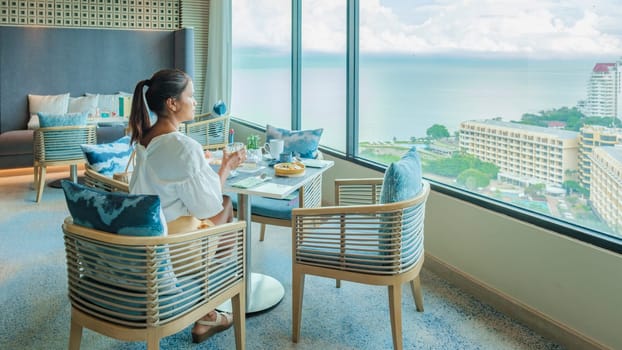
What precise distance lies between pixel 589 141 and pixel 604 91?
0.25 meters

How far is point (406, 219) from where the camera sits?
2.34 m

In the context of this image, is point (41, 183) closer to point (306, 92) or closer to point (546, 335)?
point (306, 92)

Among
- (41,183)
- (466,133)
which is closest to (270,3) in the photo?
(41,183)

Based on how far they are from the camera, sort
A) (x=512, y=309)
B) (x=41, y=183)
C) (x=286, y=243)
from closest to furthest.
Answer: (x=512, y=309), (x=286, y=243), (x=41, y=183)

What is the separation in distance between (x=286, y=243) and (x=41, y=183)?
2.96 m

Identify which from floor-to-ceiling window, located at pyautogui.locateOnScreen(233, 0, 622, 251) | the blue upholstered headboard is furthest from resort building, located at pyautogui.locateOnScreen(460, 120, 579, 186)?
the blue upholstered headboard

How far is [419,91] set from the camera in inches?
152

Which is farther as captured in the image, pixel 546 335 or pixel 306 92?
pixel 306 92

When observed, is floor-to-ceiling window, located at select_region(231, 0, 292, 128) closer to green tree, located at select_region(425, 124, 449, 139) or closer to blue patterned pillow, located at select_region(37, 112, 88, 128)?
blue patterned pillow, located at select_region(37, 112, 88, 128)

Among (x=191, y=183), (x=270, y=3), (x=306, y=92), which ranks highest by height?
(x=270, y=3)

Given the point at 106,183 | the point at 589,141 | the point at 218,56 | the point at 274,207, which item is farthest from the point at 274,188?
the point at 218,56

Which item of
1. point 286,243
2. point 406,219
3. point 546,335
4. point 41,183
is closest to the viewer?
point 406,219

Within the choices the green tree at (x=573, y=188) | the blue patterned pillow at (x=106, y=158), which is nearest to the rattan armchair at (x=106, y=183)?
the blue patterned pillow at (x=106, y=158)

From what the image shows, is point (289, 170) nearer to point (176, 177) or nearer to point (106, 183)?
point (176, 177)
